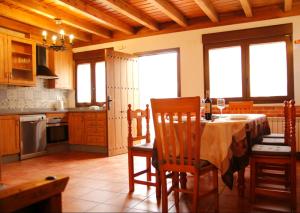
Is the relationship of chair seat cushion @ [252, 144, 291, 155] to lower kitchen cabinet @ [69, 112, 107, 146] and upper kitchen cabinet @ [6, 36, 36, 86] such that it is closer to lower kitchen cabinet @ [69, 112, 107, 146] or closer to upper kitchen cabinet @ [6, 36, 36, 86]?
lower kitchen cabinet @ [69, 112, 107, 146]

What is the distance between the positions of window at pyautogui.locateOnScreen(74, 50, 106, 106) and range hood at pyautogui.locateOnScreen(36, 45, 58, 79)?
82cm

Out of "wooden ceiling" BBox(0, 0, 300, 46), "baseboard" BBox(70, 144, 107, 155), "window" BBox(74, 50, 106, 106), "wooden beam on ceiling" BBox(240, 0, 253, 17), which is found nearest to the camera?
"wooden beam on ceiling" BBox(240, 0, 253, 17)

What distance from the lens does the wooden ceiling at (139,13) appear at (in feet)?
14.2

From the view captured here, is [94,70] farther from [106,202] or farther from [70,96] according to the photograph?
[106,202]

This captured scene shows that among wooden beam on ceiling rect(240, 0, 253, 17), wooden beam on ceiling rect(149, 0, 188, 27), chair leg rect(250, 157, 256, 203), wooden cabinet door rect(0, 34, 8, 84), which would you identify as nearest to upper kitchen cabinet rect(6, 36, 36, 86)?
wooden cabinet door rect(0, 34, 8, 84)

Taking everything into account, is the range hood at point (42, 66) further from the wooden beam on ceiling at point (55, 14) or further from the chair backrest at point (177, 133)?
the chair backrest at point (177, 133)

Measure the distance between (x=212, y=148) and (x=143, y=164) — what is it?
2277 mm

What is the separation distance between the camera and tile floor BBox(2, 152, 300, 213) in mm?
2381

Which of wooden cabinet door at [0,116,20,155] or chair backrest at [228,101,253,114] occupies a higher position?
A: chair backrest at [228,101,253,114]

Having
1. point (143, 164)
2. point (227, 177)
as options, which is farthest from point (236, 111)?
point (227, 177)

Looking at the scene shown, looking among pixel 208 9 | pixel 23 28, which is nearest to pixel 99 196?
pixel 208 9

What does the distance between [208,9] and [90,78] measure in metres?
3.18

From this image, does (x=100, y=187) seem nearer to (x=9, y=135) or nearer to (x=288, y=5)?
(x=9, y=135)

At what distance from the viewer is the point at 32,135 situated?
4.92 meters
